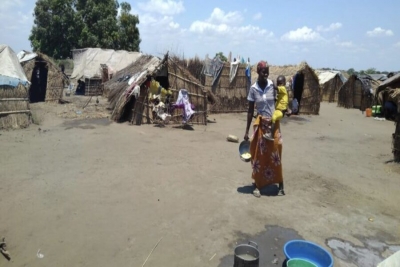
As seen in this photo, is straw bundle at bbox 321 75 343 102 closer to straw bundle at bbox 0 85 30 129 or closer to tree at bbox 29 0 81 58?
tree at bbox 29 0 81 58

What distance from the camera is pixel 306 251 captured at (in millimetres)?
3418

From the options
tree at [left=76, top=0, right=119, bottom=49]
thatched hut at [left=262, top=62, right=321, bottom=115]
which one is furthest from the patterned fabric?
tree at [left=76, top=0, right=119, bottom=49]

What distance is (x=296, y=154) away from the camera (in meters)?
8.20

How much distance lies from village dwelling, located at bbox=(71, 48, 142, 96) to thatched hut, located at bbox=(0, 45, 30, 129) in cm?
1013

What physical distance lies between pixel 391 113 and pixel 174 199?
40.0ft

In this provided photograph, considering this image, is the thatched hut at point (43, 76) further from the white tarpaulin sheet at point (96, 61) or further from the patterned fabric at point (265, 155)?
the patterned fabric at point (265, 155)

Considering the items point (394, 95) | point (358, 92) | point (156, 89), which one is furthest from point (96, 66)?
point (394, 95)

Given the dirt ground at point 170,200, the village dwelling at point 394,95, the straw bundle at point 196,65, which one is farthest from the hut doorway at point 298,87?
the dirt ground at point 170,200

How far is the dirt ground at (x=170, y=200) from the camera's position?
3607mm

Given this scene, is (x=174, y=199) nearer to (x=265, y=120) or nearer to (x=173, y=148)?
(x=265, y=120)

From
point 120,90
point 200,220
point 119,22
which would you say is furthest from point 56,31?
point 200,220

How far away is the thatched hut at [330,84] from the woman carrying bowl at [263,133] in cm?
2206

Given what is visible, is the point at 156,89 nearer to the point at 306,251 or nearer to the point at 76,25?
the point at 306,251

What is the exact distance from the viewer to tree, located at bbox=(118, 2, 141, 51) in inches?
1043
